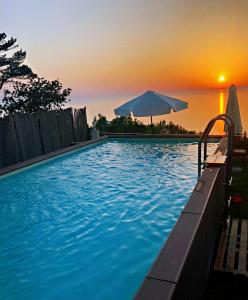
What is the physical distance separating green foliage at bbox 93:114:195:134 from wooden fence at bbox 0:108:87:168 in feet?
5.59

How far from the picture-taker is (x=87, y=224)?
179 inches

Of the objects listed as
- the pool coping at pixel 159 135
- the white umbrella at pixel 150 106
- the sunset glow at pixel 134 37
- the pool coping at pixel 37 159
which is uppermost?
the sunset glow at pixel 134 37

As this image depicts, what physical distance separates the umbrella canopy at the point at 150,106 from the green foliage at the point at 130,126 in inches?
99.3

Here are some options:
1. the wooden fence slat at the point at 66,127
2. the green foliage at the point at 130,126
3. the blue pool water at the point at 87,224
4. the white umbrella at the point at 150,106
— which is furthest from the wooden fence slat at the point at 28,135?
the green foliage at the point at 130,126

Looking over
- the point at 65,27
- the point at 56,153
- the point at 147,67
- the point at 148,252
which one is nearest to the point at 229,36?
the point at 147,67

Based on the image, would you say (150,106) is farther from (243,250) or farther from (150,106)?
(243,250)

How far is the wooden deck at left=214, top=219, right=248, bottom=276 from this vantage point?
9.36 ft

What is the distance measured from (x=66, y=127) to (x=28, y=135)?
87.8 inches

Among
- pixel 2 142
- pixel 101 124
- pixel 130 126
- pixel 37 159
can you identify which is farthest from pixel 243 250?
pixel 101 124

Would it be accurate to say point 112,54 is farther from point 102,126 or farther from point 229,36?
point 229,36

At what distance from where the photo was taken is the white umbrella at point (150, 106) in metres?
9.65

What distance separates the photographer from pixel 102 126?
1356 cm

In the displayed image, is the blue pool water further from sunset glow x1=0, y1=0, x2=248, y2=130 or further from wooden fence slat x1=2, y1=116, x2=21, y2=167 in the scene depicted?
sunset glow x1=0, y1=0, x2=248, y2=130

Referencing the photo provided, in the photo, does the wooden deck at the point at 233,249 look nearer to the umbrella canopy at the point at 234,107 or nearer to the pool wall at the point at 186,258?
the pool wall at the point at 186,258
